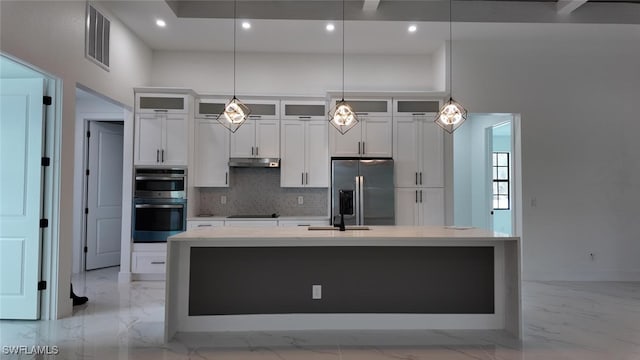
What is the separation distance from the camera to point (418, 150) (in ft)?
17.7

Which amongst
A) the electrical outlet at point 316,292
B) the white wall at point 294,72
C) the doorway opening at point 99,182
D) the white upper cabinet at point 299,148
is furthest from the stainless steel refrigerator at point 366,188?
the doorway opening at point 99,182

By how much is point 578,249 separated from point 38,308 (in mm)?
6728

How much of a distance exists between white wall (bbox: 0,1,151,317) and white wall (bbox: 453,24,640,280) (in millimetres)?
4717

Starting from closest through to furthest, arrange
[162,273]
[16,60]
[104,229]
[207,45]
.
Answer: [16,60] < [162,273] < [207,45] < [104,229]

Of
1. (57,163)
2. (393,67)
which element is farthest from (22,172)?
(393,67)

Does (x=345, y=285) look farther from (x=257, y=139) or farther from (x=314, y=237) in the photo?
(x=257, y=139)

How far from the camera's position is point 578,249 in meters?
5.52

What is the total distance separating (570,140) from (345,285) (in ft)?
14.2

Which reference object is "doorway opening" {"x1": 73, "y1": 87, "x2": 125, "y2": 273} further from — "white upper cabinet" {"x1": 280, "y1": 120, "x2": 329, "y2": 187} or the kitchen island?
the kitchen island

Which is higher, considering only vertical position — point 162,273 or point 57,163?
point 57,163

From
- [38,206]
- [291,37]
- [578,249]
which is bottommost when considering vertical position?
[578,249]

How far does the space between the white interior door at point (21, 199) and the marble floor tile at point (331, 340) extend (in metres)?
0.26

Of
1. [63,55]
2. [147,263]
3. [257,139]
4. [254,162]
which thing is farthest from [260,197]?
[63,55]

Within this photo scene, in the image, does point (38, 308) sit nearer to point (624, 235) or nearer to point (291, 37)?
point (291, 37)
